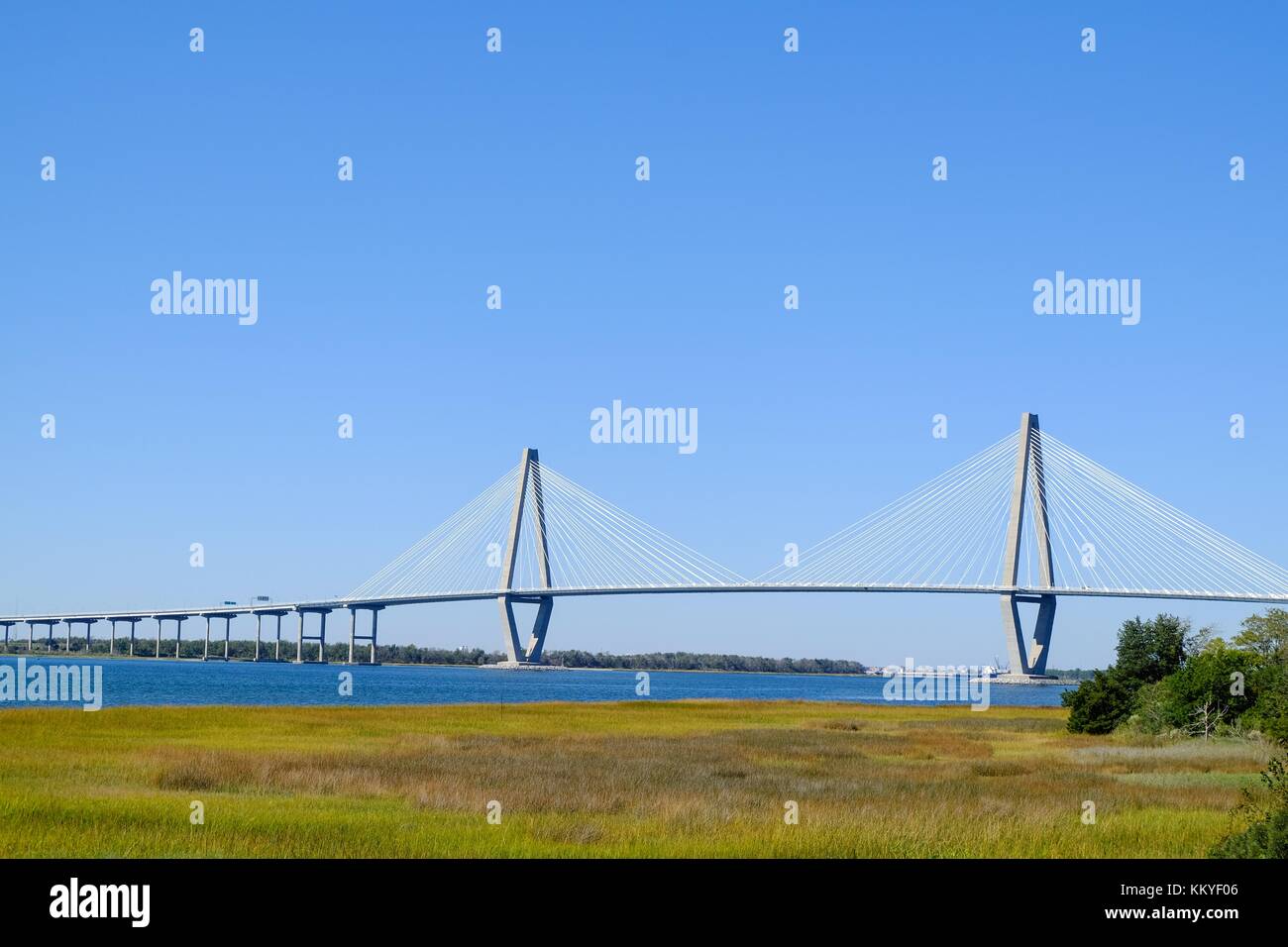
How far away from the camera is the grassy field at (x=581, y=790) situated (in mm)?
15867

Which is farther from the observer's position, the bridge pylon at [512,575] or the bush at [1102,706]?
the bridge pylon at [512,575]

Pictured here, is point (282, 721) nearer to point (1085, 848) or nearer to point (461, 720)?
point (461, 720)

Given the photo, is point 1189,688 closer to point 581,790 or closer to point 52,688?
point 581,790

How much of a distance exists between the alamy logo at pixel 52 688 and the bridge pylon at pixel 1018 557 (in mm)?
53682

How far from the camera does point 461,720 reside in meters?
44.2

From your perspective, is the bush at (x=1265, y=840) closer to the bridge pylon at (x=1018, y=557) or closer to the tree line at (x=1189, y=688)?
the tree line at (x=1189, y=688)
